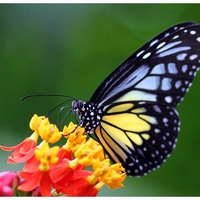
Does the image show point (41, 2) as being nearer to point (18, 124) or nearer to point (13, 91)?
point (13, 91)

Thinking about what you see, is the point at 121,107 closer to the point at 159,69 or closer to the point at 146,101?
the point at 146,101

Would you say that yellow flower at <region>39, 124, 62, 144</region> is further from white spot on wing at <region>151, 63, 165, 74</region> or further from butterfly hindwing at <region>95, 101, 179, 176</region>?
white spot on wing at <region>151, 63, 165, 74</region>

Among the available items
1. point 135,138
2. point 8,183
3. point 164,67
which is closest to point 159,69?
point 164,67

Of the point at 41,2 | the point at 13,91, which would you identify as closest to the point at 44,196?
the point at 13,91

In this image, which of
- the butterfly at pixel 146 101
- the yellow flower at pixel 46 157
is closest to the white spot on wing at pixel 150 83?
the butterfly at pixel 146 101

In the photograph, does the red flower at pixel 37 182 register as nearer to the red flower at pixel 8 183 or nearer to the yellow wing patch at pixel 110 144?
the red flower at pixel 8 183

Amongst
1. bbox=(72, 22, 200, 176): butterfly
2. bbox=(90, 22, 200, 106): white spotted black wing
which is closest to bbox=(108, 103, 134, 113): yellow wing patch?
bbox=(72, 22, 200, 176): butterfly
